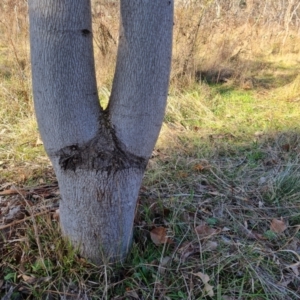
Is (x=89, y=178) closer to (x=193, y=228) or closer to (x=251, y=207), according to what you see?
(x=193, y=228)

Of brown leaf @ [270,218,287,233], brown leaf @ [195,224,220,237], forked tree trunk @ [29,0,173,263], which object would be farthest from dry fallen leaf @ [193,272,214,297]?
brown leaf @ [270,218,287,233]

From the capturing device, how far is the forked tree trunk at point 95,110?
3.86ft

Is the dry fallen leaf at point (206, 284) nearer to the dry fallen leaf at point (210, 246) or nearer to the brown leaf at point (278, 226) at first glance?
the dry fallen leaf at point (210, 246)

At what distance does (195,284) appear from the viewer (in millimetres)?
1551

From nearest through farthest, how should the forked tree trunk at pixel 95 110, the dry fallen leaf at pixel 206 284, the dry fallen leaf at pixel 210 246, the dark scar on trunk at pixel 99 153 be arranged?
A: the forked tree trunk at pixel 95 110 → the dark scar on trunk at pixel 99 153 → the dry fallen leaf at pixel 206 284 → the dry fallen leaf at pixel 210 246

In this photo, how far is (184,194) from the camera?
215 centimetres

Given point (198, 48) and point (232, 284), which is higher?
point (198, 48)

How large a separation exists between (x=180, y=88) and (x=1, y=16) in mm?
2307

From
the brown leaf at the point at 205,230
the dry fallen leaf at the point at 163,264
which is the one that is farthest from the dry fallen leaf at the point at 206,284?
the brown leaf at the point at 205,230

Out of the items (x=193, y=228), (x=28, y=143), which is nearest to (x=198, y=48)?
(x=28, y=143)

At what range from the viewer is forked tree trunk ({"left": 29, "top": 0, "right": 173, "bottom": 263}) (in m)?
1.18

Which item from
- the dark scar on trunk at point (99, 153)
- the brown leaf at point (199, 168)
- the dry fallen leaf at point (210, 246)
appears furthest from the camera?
the brown leaf at point (199, 168)

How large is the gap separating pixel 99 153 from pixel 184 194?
3.05 feet

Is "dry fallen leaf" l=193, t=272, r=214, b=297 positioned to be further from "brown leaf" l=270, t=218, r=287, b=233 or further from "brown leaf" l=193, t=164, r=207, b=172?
"brown leaf" l=193, t=164, r=207, b=172
